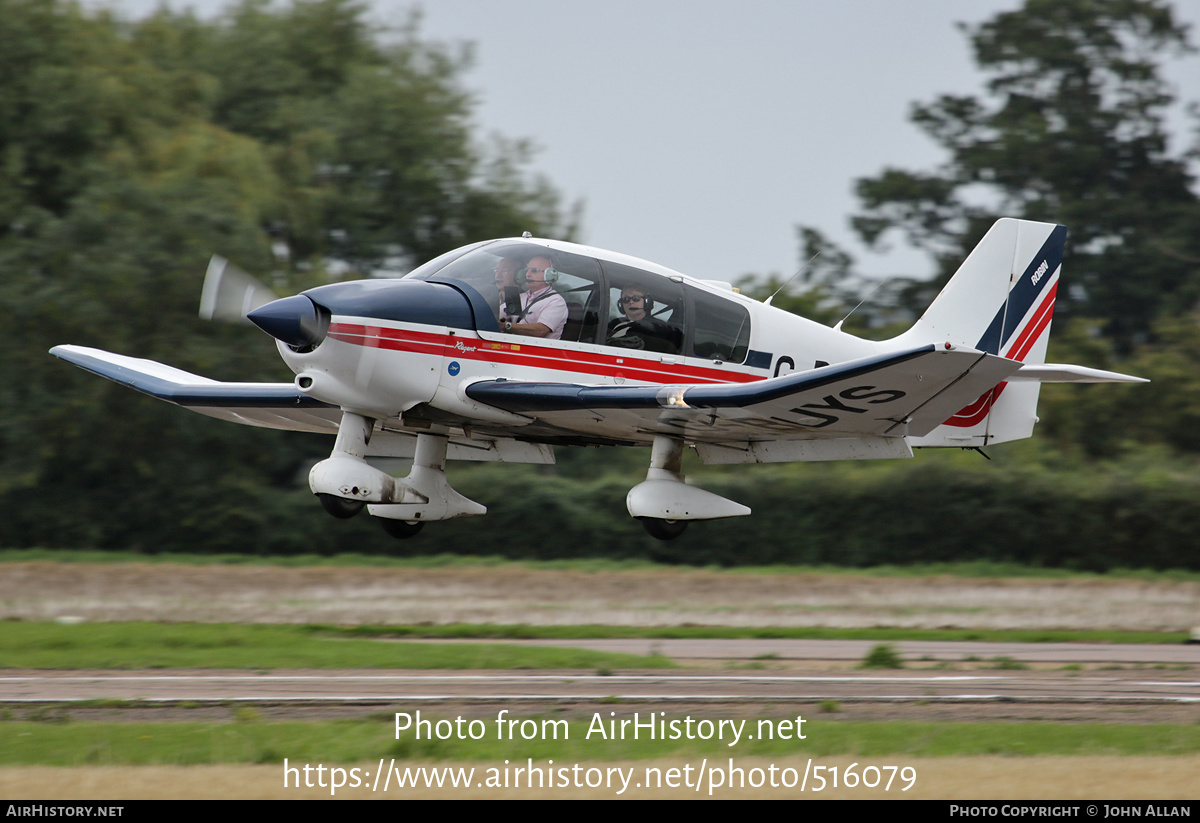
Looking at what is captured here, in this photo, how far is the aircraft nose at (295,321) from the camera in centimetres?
1014

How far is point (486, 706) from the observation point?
12.2 m

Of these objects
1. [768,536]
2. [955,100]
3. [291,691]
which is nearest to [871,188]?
[955,100]

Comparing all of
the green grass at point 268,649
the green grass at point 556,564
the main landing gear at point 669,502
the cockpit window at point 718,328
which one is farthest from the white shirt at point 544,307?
the green grass at point 556,564

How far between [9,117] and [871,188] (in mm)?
29184

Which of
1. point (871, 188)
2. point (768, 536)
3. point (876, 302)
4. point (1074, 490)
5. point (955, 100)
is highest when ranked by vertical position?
point (955, 100)

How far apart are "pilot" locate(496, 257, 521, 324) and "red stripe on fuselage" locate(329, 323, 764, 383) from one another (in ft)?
0.77

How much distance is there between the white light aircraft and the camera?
10.2 m

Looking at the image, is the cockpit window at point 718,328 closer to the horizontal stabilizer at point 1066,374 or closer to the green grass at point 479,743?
the horizontal stabilizer at point 1066,374

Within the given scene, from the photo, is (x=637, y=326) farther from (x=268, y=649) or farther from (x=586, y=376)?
(x=268, y=649)

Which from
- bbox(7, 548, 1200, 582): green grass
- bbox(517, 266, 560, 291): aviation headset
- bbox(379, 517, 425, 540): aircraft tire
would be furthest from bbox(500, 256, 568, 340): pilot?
bbox(7, 548, 1200, 582): green grass

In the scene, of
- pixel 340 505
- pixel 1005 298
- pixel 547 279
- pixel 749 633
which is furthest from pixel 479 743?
pixel 749 633

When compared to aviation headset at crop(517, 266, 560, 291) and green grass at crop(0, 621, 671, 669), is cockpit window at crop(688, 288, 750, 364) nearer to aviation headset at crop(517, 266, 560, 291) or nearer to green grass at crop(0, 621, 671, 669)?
aviation headset at crop(517, 266, 560, 291)

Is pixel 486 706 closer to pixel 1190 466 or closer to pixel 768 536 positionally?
pixel 768 536

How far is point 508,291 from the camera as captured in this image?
10844 mm
